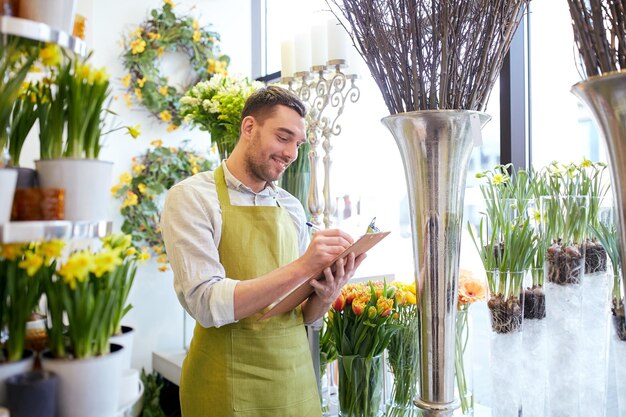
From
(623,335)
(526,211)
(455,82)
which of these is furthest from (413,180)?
(623,335)

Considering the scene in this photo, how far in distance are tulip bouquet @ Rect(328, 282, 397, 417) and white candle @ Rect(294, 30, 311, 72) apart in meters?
1.06

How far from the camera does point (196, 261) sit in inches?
62.6

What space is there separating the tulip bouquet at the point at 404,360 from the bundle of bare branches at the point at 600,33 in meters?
1.04

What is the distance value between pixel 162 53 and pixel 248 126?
202cm

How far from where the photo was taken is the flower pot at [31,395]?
756mm

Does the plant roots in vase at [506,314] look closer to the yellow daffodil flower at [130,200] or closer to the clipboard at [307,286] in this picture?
the clipboard at [307,286]

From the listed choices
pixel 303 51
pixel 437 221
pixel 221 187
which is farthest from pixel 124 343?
pixel 303 51

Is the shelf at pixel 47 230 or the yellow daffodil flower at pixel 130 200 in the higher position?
the yellow daffodil flower at pixel 130 200

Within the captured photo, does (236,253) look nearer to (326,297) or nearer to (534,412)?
(326,297)

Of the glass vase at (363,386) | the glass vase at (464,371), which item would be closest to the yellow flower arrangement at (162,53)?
the glass vase at (363,386)

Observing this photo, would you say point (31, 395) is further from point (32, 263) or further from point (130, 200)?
point (130, 200)

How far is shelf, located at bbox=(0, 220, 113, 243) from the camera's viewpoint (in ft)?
2.39

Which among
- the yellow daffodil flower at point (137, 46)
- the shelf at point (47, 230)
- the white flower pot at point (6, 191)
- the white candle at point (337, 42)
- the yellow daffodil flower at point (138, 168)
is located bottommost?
the shelf at point (47, 230)

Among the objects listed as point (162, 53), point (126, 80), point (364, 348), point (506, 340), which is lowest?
point (364, 348)
